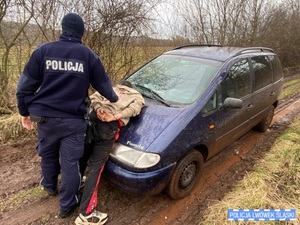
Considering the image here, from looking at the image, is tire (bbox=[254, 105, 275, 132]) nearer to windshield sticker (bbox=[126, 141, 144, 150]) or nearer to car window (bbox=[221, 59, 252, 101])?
car window (bbox=[221, 59, 252, 101])

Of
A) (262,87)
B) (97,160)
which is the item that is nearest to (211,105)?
(97,160)

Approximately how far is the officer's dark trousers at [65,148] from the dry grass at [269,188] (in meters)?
1.51

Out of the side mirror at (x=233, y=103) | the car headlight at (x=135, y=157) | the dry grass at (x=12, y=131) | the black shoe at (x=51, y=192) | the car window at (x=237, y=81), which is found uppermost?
the car window at (x=237, y=81)

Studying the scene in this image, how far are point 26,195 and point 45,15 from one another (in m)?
3.82

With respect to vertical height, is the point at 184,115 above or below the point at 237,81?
below

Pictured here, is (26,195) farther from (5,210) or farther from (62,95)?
(62,95)

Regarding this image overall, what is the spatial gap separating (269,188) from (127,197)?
6.07ft

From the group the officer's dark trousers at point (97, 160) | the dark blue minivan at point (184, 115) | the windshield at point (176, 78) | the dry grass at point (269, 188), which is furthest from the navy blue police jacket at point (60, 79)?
the dry grass at point (269, 188)

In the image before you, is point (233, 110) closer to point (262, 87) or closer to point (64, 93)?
point (262, 87)

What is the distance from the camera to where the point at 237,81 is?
3.59 metres

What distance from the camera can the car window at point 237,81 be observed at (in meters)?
3.34

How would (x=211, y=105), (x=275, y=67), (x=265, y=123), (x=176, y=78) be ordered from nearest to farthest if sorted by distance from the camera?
1. (x=211, y=105)
2. (x=176, y=78)
3. (x=275, y=67)
4. (x=265, y=123)

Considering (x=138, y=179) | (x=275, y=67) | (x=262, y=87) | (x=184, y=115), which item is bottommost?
(x=138, y=179)

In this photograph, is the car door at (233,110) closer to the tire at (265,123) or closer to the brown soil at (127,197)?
the brown soil at (127,197)
